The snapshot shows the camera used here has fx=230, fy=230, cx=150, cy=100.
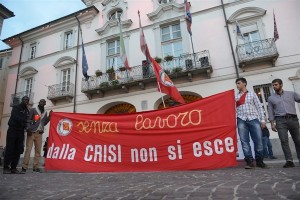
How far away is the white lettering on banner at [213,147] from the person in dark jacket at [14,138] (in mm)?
4276

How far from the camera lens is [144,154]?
209 inches

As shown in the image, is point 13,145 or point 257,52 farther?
point 257,52

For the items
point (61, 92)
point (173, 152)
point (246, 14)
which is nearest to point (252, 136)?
point (173, 152)

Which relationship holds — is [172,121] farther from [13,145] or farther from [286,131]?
[13,145]

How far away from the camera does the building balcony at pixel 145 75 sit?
12.8 metres

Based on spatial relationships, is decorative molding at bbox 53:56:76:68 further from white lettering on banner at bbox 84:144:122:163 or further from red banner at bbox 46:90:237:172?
white lettering on banner at bbox 84:144:122:163

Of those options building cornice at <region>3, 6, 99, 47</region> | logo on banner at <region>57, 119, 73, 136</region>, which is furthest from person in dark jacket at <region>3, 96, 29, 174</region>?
building cornice at <region>3, 6, 99, 47</region>

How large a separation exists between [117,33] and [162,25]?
132 inches

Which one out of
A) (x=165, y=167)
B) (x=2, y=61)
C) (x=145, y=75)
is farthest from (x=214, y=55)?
(x=2, y=61)

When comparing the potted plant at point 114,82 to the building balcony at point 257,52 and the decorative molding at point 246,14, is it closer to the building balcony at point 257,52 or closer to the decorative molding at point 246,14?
the building balcony at point 257,52

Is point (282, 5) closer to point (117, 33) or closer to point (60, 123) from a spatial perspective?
point (117, 33)

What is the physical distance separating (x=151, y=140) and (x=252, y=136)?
2181mm

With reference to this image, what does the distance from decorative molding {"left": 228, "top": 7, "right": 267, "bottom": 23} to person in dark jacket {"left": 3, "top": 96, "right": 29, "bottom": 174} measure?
11.9 metres

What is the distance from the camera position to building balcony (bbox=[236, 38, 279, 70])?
37.8ft
